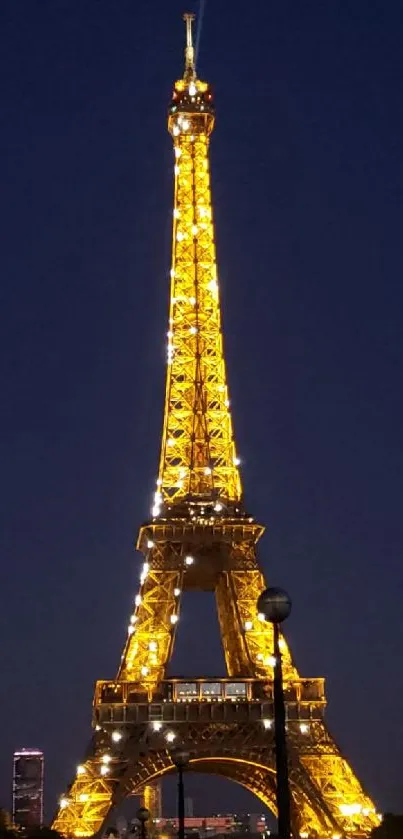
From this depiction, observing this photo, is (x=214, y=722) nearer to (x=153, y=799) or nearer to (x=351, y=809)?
(x=351, y=809)

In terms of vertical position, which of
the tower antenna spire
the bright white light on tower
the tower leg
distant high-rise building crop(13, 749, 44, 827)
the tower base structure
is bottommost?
the bright white light on tower

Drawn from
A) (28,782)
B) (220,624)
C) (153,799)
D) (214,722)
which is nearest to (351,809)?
(214,722)

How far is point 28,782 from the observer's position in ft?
577

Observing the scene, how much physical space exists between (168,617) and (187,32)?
1554 inches

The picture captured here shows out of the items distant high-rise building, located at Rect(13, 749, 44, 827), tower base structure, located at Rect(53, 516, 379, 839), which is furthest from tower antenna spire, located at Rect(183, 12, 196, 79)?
distant high-rise building, located at Rect(13, 749, 44, 827)

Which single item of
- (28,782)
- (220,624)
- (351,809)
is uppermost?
(28,782)

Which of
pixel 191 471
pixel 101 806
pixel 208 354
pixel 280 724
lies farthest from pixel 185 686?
pixel 280 724

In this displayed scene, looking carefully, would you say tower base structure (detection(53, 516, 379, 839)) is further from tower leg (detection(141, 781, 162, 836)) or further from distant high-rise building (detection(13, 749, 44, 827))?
distant high-rise building (detection(13, 749, 44, 827))

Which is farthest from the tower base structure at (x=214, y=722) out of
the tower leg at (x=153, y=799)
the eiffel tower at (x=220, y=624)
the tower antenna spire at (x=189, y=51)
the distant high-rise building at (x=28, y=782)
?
the distant high-rise building at (x=28, y=782)

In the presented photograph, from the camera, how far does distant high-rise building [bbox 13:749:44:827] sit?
558 ft

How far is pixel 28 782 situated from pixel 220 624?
121105 millimetres

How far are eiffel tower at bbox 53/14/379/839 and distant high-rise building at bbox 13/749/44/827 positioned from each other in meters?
112

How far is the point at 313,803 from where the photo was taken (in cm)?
5425

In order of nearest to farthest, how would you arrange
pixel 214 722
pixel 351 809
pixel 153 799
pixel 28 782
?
pixel 351 809 < pixel 214 722 < pixel 153 799 < pixel 28 782
